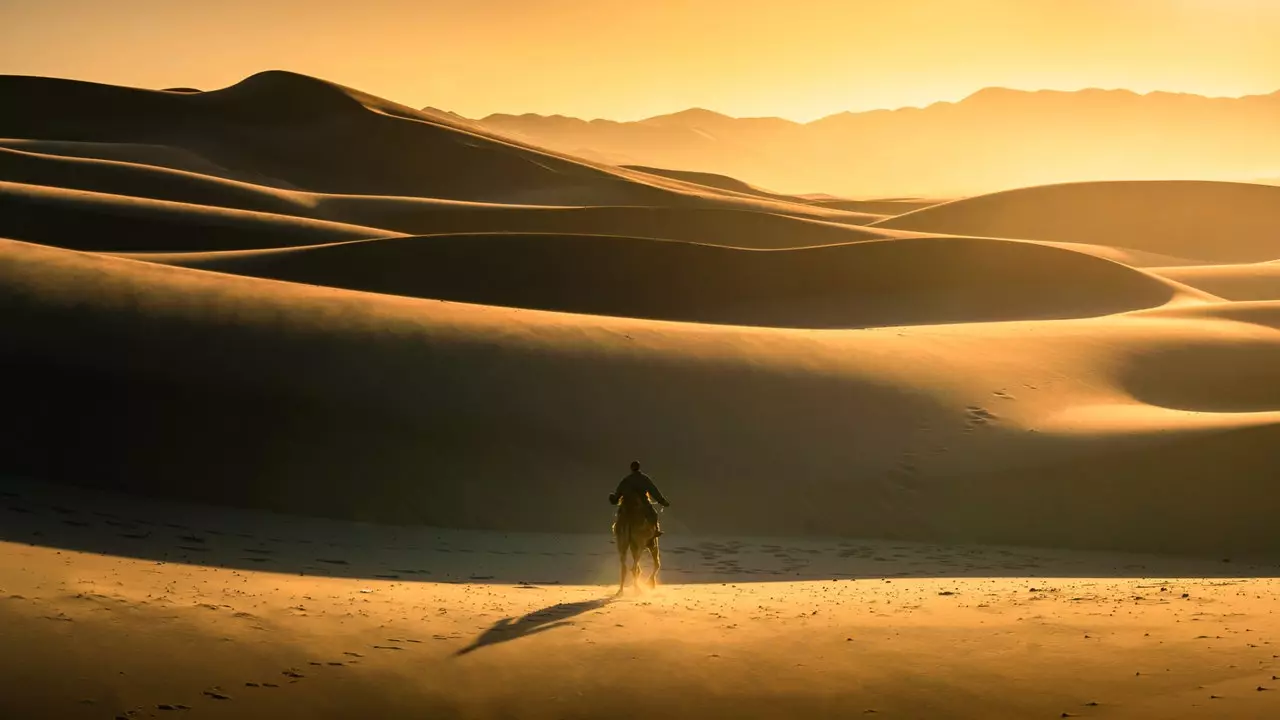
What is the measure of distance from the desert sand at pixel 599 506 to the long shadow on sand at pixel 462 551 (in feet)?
0.22

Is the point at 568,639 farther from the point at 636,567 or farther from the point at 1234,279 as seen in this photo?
the point at 1234,279

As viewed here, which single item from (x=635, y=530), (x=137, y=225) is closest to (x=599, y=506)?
(x=635, y=530)

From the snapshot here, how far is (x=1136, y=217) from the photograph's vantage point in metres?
77.4

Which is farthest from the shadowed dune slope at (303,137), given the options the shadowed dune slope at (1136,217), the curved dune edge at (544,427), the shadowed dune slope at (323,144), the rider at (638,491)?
the rider at (638,491)

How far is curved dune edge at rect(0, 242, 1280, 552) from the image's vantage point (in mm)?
16594

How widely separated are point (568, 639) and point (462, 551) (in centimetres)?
530

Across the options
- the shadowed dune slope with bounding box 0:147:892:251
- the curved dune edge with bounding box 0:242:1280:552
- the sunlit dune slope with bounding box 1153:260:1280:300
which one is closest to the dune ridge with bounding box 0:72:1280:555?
the curved dune edge with bounding box 0:242:1280:552

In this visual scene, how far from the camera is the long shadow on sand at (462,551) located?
43.7 feet

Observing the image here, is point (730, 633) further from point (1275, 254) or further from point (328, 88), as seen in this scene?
point (328, 88)

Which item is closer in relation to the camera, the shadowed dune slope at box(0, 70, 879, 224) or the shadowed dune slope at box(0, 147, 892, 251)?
the shadowed dune slope at box(0, 147, 892, 251)

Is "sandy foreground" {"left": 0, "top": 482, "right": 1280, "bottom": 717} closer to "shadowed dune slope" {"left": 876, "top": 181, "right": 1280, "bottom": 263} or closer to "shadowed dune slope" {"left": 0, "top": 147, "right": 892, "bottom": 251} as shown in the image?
"shadowed dune slope" {"left": 0, "top": 147, "right": 892, "bottom": 251}

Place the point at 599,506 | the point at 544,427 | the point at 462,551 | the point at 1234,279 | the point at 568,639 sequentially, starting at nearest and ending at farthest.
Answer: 1. the point at 568,639
2. the point at 462,551
3. the point at 599,506
4. the point at 544,427
5. the point at 1234,279

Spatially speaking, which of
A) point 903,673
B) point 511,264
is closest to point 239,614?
point 903,673

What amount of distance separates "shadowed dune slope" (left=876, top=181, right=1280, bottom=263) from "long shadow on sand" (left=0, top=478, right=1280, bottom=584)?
57909 millimetres
